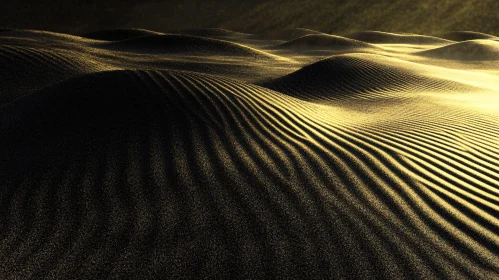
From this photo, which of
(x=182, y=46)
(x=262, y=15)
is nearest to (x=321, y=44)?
(x=182, y=46)

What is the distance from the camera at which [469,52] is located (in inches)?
653

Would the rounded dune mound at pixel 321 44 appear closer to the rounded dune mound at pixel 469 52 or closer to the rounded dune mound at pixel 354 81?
the rounded dune mound at pixel 469 52

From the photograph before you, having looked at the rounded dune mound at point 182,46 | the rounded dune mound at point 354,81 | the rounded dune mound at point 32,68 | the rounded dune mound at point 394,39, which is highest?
the rounded dune mound at point 32,68

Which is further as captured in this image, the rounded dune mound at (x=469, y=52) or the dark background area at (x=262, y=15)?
the dark background area at (x=262, y=15)

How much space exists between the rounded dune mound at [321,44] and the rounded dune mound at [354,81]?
9.33m

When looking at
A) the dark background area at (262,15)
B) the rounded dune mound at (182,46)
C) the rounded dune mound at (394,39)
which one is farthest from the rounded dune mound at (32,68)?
the dark background area at (262,15)

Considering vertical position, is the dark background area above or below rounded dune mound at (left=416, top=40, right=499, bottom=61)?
above

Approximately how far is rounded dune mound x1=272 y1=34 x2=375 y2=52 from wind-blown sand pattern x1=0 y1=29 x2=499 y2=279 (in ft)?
47.6

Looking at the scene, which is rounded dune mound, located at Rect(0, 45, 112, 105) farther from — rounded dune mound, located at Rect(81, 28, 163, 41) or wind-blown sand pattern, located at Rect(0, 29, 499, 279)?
rounded dune mound, located at Rect(81, 28, 163, 41)

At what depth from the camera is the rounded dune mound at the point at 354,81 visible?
841 centimetres

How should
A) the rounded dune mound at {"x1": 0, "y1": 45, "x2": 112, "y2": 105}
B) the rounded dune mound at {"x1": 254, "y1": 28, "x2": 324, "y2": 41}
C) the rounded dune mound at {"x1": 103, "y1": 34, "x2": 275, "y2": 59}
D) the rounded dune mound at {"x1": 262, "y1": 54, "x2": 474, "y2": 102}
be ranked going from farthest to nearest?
the rounded dune mound at {"x1": 254, "y1": 28, "x2": 324, "y2": 41} → the rounded dune mound at {"x1": 103, "y1": 34, "x2": 275, "y2": 59} → the rounded dune mound at {"x1": 262, "y1": 54, "x2": 474, "y2": 102} → the rounded dune mound at {"x1": 0, "y1": 45, "x2": 112, "y2": 105}

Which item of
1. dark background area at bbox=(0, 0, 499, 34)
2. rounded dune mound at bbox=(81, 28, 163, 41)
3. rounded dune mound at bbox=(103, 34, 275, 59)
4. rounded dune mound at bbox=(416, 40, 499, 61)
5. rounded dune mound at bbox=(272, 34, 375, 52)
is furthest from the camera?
dark background area at bbox=(0, 0, 499, 34)

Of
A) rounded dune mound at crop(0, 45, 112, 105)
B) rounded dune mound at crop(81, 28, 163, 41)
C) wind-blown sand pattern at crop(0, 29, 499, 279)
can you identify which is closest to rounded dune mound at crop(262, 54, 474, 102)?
wind-blown sand pattern at crop(0, 29, 499, 279)

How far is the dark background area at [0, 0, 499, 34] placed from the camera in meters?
31.0
